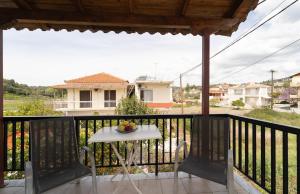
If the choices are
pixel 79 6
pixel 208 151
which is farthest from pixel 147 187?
pixel 79 6

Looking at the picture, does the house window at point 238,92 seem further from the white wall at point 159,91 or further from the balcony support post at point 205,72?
the balcony support post at point 205,72

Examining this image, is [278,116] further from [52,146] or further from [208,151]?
[52,146]

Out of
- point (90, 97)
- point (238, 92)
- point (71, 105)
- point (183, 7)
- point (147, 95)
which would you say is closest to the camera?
point (183, 7)

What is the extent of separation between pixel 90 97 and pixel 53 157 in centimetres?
1639

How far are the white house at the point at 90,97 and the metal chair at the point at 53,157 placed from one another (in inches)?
593

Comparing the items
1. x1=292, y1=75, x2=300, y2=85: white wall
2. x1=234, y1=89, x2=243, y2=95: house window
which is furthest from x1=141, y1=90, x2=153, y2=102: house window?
x1=234, y1=89, x2=243, y2=95: house window

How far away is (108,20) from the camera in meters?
2.99

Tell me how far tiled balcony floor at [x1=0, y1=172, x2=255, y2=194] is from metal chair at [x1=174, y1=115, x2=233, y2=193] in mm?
453

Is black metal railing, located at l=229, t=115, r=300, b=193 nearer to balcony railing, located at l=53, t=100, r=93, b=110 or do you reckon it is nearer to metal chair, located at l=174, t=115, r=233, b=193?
metal chair, located at l=174, t=115, r=233, b=193

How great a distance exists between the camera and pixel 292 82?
25953 millimetres

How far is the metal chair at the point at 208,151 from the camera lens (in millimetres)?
2383

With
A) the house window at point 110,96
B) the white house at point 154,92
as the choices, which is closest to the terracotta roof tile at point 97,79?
the house window at point 110,96

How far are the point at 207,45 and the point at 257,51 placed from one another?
23.6m

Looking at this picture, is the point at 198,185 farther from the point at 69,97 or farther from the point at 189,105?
the point at 189,105
